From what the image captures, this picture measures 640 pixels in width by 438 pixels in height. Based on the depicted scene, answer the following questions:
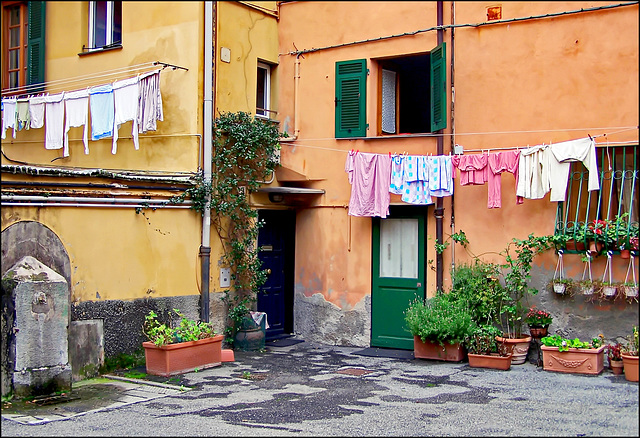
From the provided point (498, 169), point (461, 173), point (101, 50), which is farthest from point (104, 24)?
point (498, 169)

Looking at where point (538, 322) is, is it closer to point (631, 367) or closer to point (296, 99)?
point (631, 367)

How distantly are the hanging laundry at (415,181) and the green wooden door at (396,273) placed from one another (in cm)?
55

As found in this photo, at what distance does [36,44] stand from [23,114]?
1.75 meters

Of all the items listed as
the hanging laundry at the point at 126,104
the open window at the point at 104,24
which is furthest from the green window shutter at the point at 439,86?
the open window at the point at 104,24

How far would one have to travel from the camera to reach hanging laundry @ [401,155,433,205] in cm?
1046

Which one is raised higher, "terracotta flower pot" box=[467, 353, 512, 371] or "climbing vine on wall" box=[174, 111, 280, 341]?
"climbing vine on wall" box=[174, 111, 280, 341]

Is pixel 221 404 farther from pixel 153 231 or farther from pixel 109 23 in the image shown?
pixel 109 23

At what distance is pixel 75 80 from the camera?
12383mm

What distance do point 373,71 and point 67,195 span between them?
5.28m

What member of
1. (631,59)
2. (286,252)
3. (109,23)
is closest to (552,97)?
(631,59)

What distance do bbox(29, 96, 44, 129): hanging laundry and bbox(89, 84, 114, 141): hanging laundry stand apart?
1.15 meters

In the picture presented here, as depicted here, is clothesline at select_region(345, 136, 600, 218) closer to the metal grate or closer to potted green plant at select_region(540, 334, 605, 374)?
the metal grate

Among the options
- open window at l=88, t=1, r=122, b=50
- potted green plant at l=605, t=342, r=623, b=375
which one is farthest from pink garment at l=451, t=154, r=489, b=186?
open window at l=88, t=1, r=122, b=50

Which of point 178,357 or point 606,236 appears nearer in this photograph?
point 606,236
